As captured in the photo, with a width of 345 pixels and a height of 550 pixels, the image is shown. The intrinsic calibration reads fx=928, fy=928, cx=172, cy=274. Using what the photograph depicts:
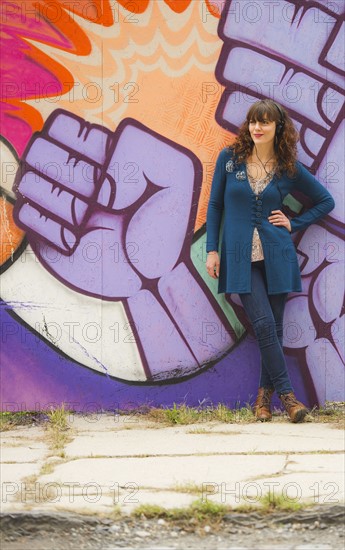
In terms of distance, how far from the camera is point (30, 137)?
555cm

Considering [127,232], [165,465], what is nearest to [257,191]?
[127,232]

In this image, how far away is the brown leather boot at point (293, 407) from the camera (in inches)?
207

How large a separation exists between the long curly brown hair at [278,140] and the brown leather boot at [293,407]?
127 centimetres

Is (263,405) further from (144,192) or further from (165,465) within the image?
(144,192)

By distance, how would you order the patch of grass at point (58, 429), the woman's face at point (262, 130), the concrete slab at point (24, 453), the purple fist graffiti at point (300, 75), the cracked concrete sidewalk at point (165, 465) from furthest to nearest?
the purple fist graffiti at point (300, 75), the woman's face at point (262, 130), the patch of grass at point (58, 429), the concrete slab at point (24, 453), the cracked concrete sidewalk at point (165, 465)

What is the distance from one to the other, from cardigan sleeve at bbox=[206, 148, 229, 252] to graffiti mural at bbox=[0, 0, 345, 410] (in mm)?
146

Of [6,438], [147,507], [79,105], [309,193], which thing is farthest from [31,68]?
[147,507]

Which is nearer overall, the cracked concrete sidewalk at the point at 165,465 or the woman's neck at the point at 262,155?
the cracked concrete sidewalk at the point at 165,465

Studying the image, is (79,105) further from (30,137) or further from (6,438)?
(6,438)

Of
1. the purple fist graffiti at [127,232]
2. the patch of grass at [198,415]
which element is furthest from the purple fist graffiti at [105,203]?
the patch of grass at [198,415]

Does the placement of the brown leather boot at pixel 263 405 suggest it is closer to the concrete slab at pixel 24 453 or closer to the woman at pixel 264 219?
the woman at pixel 264 219

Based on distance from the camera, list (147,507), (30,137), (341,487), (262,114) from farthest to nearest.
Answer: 1. (30,137)
2. (262,114)
3. (341,487)
4. (147,507)

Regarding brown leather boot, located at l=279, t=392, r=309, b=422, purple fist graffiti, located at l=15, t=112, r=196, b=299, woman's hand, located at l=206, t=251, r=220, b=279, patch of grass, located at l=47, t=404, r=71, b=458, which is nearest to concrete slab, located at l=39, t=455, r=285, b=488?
patch of grass, located at l=47, t=404, r=71, b=458

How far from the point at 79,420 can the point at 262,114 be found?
2076mm
